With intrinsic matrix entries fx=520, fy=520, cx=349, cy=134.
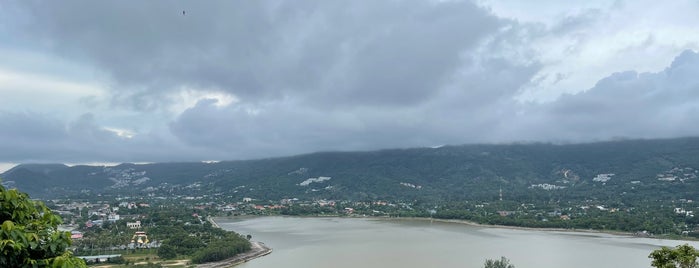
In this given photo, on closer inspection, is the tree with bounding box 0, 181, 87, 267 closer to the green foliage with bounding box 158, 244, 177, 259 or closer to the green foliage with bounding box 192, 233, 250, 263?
the green foliage with bounding box 192, 233, 250, 263

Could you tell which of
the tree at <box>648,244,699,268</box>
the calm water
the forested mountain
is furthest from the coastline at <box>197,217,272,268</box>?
the forested mountain

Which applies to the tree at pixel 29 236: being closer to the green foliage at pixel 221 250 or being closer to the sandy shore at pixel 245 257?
the sandy shore at pixel 245 257

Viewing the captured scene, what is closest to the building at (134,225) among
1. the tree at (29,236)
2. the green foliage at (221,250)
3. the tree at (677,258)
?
the green foliage at (221,250)

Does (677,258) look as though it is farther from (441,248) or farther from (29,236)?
(441,248)

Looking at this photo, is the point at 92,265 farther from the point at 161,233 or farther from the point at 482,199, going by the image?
the point at 482,199

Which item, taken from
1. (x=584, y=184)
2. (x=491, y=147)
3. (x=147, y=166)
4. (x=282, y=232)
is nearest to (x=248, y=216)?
(x=282, y=232)
